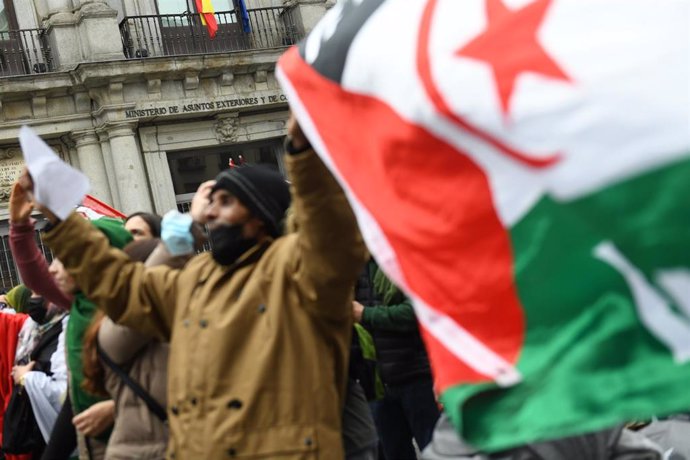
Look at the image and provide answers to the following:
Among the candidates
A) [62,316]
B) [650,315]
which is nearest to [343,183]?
[650,315]

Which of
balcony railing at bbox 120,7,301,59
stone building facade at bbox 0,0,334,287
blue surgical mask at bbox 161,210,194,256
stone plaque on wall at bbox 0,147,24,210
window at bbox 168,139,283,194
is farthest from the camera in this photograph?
window at bbox 168,139,283,194

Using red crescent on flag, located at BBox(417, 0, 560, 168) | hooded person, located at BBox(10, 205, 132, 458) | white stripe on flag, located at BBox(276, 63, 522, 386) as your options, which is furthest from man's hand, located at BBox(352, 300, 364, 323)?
red crescent on flag, located at BBox(417, 0, 560, 168)

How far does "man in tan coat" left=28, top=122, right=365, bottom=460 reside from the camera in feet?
9.84

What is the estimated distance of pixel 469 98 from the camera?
7.77 feet

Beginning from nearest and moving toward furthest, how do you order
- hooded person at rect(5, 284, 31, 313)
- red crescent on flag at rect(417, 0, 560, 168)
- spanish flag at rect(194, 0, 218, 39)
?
red crescent on flag at rect(417, 0, 560, 168)
hooded person at rect(5, 284, 31, 313)
spanish flag at rect(194, 0, 218, 39)

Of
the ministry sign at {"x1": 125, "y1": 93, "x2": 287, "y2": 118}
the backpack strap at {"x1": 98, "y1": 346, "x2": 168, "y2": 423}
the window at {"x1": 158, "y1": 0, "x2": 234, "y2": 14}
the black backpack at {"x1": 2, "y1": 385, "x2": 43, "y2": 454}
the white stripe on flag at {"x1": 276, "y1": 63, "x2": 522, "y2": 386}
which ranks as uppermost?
the window at {"x1": 158, "y1": 0, "x2": 234, "y2": 14}

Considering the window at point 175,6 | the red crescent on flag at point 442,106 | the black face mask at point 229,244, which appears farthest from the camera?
the window at point 175,6

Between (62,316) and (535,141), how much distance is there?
3570 mm

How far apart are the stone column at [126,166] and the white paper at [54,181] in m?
12.9

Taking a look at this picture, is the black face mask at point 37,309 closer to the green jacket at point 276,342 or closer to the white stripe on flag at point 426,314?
the green jacket at point 276,342

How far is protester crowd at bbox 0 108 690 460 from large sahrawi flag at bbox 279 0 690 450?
0.49 m

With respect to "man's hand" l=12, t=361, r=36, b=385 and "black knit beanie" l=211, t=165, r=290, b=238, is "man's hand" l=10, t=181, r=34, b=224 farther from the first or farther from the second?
"man's hand" l=12, t=361, r=36, b=385

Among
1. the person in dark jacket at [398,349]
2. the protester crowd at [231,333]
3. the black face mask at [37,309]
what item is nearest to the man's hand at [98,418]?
the protester crowd at [231,333]

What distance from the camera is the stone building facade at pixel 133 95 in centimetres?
1614
